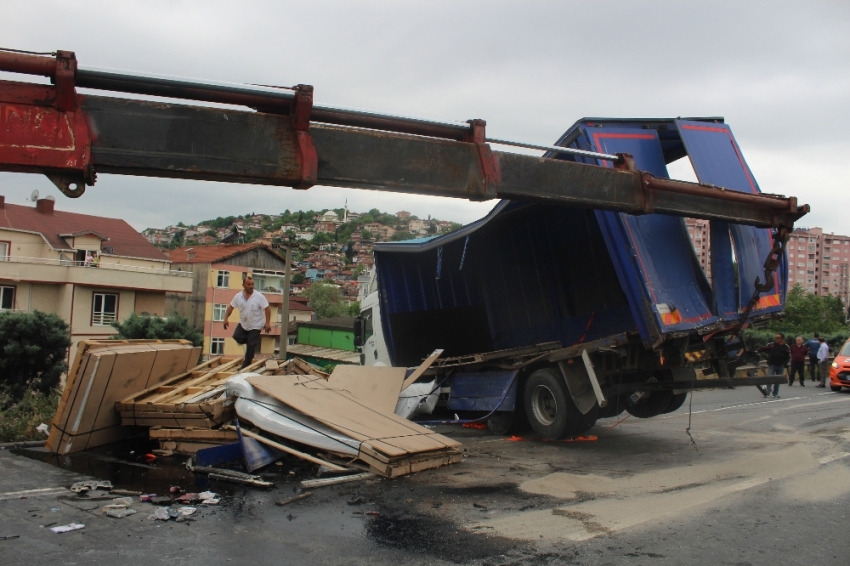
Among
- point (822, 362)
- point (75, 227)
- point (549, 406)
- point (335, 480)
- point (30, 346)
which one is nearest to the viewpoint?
point (335, 480)

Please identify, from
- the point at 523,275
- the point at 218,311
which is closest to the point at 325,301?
the point at 218,311

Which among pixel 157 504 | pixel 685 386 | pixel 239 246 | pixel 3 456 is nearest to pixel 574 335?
pixel 685 386

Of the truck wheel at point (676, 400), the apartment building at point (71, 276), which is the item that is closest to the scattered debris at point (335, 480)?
the truck wheel at point (676, 400)

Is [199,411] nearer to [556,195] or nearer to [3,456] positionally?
[3,456]

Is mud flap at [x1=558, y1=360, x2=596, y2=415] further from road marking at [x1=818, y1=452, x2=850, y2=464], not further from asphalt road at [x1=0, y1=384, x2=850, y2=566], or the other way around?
road marking at [x1=818, y1=452, x2=850, y2=464]

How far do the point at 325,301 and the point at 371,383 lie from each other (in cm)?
8914

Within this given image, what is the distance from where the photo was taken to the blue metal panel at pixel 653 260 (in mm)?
7543

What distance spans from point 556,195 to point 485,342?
6080 mm

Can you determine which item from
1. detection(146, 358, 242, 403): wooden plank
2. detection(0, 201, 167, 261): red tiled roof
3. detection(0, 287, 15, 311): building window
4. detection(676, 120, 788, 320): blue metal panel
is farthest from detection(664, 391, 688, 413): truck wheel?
detection(0, 201, 167, 261): red tiled roof

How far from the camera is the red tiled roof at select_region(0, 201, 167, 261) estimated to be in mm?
43312

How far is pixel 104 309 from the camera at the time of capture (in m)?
41.4

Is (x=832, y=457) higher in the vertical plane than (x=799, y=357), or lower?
lower

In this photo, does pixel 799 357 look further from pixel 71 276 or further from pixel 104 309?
pixel 104 309

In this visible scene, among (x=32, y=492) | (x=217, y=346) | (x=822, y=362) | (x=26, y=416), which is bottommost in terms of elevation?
(x=217, y=346)
